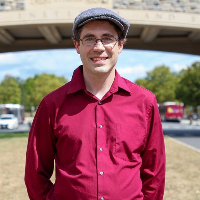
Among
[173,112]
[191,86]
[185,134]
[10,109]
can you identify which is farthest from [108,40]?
[191,86]

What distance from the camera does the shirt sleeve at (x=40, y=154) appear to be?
2.42 m

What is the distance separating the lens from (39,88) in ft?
223

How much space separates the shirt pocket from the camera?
7.47ft

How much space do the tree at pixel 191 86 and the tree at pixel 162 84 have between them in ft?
48.5

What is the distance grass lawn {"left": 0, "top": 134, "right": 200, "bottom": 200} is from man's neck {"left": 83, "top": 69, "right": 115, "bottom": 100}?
4546 millimetres

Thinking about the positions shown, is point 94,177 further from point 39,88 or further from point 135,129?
point 39,88

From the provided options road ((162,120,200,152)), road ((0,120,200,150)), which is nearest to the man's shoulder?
road ((162,120,200,152))

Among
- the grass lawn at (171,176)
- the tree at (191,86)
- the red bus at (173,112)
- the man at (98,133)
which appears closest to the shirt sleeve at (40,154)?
the man at (98,133)

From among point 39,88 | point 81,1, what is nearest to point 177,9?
point 81,1

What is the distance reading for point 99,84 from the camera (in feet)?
7.92

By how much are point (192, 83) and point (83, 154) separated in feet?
177

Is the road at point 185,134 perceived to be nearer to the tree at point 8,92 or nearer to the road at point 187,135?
the road at point 187,135

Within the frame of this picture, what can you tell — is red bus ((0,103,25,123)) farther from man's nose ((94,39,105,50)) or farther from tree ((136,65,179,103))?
man's nose ((94,39,105,50))

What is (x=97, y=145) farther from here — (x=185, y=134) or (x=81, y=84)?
(x=185, y=134)
